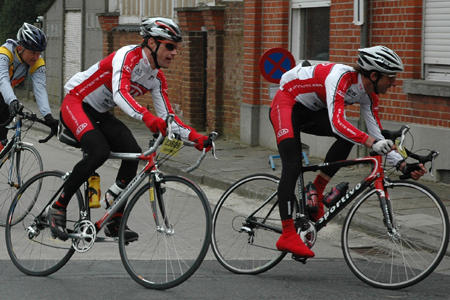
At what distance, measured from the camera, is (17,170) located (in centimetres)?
715

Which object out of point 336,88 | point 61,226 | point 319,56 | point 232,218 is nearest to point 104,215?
point 61,226

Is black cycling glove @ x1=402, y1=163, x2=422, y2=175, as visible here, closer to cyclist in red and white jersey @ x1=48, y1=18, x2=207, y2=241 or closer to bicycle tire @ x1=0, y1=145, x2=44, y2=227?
cyclist in red and white jersey @ x1=48, y1=18, x2=207, y2=241

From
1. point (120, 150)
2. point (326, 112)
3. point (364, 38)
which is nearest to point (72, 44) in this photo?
point (364, 38)

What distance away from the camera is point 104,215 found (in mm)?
5273

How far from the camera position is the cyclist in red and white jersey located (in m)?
5.15

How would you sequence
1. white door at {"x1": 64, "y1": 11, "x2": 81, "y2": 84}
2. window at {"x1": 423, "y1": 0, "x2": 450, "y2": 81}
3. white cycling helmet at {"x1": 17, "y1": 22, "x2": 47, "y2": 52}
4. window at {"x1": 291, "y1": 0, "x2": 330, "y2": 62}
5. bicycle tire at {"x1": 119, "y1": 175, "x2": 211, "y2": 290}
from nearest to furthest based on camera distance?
bicycle tire at {"x1": 119, "y1": 175, "x2": 211, "y2": 290}
white cycling helmet at {"x1": 17, "y1": 22, "x2": 47, "y2": 52}
window at {"x1": 423, "y1": 0, "x2": 450, "y2": 81}
window at {"x1": 291, "y1": 0, "x2": 330, "y2": 62}
white door at {"x1": 64, "y1": 11, "x2": 81, "y2": 84}

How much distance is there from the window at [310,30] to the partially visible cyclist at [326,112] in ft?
21.5

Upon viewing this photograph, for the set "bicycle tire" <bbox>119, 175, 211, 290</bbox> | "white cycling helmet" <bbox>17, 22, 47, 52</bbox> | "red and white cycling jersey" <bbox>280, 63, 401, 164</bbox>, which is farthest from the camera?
"white cycling helmet" <bbox>17, 22, 47, 52</bbox>

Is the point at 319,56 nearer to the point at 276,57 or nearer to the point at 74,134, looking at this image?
the point at 276,57

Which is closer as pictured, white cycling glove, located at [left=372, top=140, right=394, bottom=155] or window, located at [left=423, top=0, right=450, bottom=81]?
white cycling glove, located at [left=372, top=140, right=394, bottom=155]

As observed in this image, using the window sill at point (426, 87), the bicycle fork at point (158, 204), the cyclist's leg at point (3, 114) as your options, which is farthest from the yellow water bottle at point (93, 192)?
the window sill at point (426, 87)

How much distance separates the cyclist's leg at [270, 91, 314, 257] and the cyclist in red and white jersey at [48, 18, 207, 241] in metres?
0.68

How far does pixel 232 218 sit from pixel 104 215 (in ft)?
3.28

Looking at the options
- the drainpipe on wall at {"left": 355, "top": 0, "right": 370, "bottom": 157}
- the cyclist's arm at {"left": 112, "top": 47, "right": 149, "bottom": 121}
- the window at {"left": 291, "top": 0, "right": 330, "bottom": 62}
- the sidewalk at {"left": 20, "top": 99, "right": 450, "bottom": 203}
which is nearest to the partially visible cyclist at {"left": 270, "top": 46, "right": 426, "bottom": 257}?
the cyclist's arm at {"left": 112, "top": 47, "right": 149, "bottom": 121}
